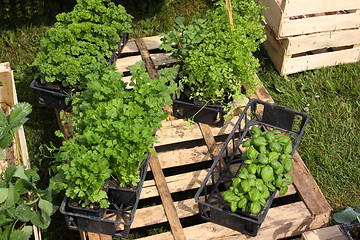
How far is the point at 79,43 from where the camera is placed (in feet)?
12.0

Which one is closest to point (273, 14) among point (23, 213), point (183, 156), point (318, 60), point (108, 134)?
point (318, 60)

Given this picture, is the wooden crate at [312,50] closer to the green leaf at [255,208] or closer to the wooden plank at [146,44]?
the wooden plank at [146,44]

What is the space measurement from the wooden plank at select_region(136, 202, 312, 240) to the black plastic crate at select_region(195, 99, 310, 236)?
14cm

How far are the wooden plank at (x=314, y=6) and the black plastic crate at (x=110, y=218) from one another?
2.10 m

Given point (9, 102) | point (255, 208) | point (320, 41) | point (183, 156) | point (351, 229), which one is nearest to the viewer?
point (255, 208)

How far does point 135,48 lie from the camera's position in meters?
4.52

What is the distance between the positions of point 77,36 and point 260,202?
6.75ft

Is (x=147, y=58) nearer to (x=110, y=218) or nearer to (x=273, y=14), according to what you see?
(x=273, y=14)

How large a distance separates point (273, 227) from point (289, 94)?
173cm

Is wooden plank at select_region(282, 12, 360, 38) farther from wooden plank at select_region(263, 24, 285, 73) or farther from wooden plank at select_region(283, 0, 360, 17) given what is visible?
wooden plank at select_region(263, 24, 285, 73)

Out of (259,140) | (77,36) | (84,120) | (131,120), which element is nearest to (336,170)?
(259,140)

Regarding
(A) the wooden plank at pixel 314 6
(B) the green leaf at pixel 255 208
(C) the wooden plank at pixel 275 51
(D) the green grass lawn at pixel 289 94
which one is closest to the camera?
(B) the green leaf at pixel 255 208

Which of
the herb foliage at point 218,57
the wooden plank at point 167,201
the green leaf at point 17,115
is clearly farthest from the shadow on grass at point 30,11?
the wooden plank at point 167,201

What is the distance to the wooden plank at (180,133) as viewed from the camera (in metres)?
3.71
